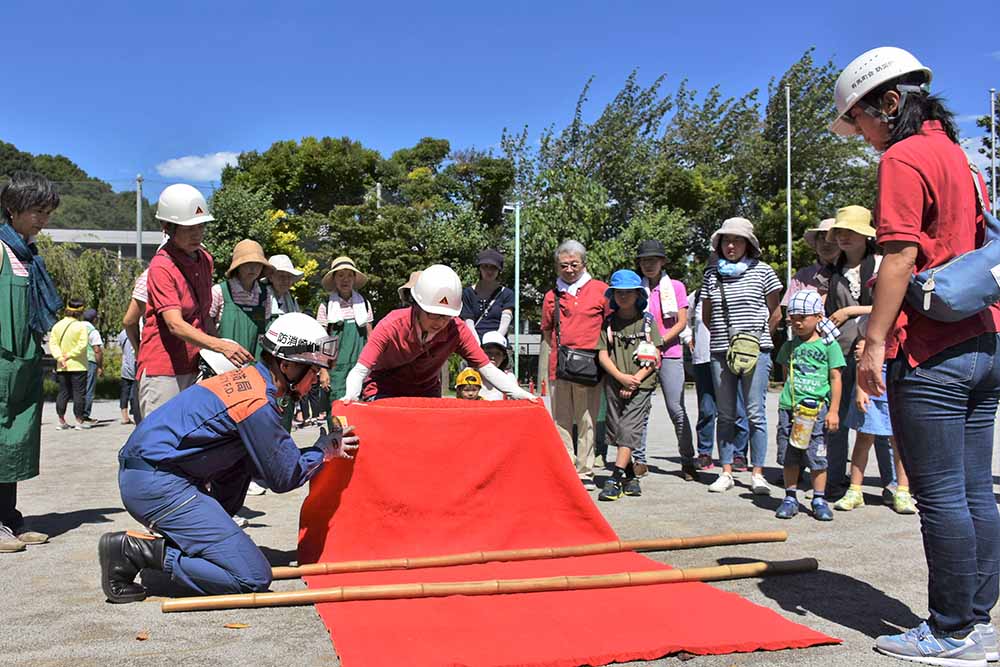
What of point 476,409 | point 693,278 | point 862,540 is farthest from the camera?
point 693,278

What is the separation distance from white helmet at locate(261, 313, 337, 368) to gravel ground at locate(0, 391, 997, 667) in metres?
1.21

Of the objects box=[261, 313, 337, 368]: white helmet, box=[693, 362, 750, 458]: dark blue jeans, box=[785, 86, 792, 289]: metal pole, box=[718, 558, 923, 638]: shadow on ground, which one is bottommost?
box=[718, 558, 923, 638]: shadow on ground

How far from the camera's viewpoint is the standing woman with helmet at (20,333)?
5504 mm

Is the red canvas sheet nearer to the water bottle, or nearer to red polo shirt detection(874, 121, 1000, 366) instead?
red polo shirt detection(874, 121, 1000, 366)

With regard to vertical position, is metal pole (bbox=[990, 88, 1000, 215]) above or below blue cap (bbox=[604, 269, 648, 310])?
above

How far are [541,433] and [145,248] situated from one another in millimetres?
42324

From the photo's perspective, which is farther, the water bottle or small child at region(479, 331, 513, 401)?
small child at region(479, 331, 513, 401)

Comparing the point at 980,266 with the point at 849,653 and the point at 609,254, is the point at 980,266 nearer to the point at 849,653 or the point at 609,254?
the point at 849,653

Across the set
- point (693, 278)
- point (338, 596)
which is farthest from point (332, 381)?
point (693, 278)

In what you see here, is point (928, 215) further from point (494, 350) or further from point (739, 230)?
point (494, 350)

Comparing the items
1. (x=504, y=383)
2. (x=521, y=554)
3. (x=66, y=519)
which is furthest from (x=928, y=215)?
(x=66, y=519)

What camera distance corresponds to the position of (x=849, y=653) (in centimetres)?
353

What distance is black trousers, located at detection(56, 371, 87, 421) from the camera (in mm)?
13602

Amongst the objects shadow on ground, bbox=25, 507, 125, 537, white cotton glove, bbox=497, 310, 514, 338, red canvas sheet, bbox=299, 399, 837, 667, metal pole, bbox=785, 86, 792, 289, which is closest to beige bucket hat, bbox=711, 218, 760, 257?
→ white cotton glove, bbox=497, 310, 514, 338
